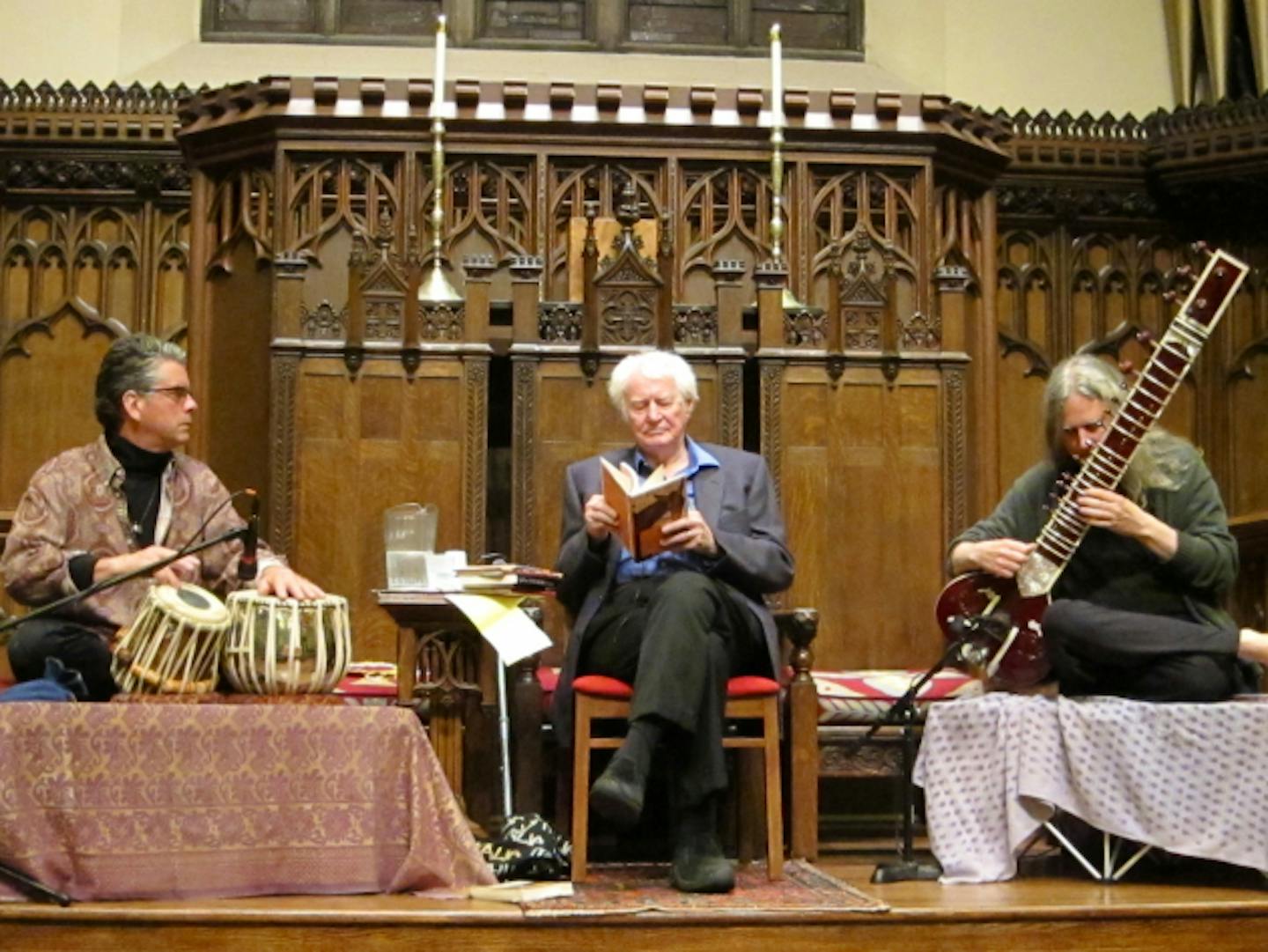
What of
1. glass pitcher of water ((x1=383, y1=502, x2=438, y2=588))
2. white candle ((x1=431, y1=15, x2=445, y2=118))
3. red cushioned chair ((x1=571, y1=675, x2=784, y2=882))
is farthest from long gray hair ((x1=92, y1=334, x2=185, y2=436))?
white candle ((x1=431, y1=15, x2=445, y2=118))

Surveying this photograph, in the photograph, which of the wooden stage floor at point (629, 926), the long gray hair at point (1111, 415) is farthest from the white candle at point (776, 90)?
the wooden stage floor at point (629, 926)

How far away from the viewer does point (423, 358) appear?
6.32 m

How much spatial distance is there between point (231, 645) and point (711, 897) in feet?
4.39

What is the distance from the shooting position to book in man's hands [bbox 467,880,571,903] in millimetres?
4191

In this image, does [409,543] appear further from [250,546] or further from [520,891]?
[520,891]

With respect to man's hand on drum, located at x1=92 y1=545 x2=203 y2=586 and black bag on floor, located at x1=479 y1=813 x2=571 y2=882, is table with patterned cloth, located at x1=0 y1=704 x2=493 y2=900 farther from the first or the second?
man's hand on drum, located at x1=92 y1=545 x2=203 y2=586

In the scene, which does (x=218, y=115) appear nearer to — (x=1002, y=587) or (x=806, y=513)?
(x=806, y=513)

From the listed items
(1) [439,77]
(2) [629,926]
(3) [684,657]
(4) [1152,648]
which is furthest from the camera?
(1) [439,77]

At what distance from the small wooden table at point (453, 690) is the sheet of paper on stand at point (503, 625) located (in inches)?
4.8

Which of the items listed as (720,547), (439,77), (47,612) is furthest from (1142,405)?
(439,77)

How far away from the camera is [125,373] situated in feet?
16.6

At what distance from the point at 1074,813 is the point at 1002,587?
631mm

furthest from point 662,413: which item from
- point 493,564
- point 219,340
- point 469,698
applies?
point 219,340

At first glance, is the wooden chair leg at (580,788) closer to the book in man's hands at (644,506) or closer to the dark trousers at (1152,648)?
the book in man's hands at (644,506)
